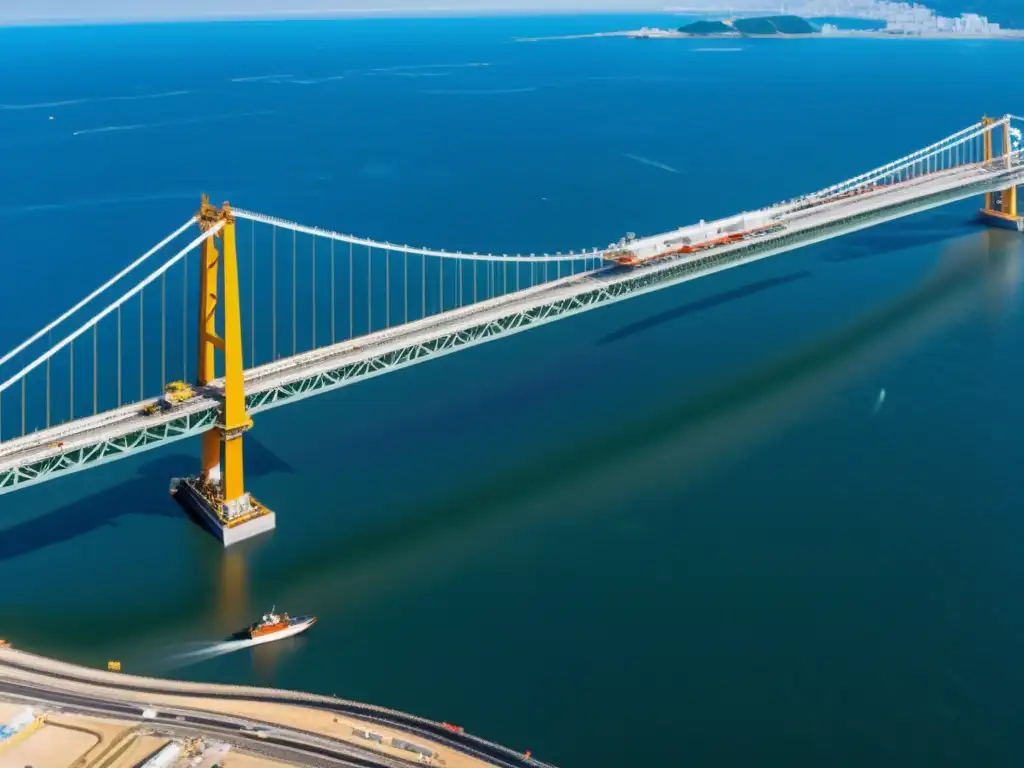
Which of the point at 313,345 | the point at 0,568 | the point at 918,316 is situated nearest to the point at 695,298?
the point at 918,316

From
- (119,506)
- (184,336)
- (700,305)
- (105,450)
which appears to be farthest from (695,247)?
(105,450)

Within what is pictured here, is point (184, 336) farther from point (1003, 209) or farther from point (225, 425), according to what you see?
point (1003, 209)

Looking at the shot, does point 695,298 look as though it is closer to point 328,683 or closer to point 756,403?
point 756,403

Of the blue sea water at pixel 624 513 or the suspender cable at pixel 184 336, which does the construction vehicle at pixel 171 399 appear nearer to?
the blue sea water at pixel 624 513

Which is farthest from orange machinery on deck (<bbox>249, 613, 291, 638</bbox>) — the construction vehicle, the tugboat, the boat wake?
the construction vehicle

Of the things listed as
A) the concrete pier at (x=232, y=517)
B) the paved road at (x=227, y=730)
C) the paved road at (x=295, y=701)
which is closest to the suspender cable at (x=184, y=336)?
the concrete pier at (x=232, y=517)

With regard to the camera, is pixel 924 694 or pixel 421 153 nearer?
pixel 924 694
